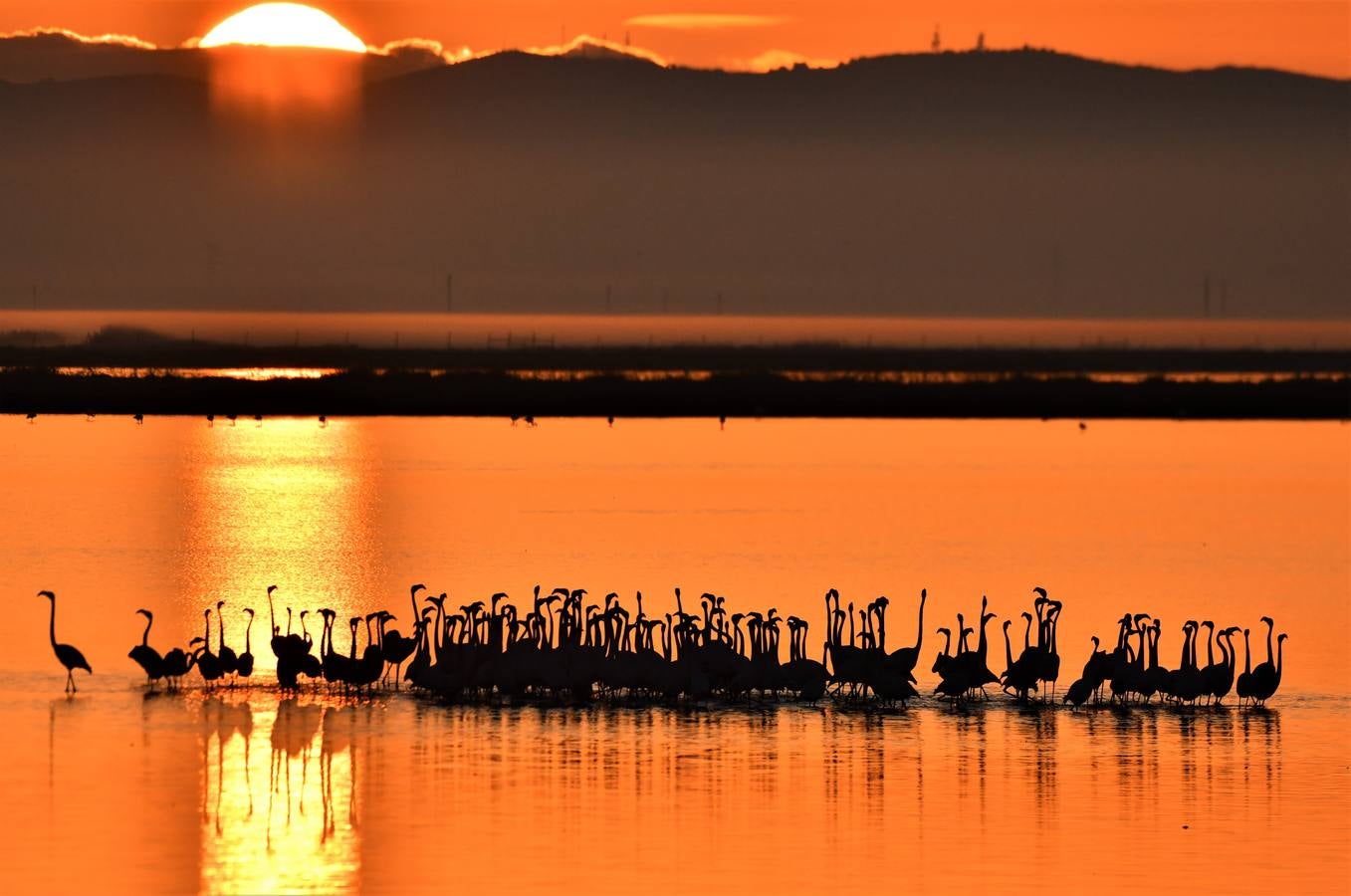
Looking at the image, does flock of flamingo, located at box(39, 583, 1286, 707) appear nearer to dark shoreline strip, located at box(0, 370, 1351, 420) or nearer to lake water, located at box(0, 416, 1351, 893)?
lake water, located at box(0, 416, 1351, 893)

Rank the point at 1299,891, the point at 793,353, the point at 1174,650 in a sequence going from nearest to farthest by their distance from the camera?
the point at 1299,891, the point at 1174,650, the point at 793,353

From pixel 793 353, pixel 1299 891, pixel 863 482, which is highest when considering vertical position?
pixel 793 353

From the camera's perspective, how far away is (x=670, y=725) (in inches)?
1041

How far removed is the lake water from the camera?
20281 mm

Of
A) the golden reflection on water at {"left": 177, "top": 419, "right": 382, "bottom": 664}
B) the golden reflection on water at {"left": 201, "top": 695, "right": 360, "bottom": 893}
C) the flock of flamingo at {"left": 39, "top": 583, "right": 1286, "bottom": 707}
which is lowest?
the golden reflection on water at {"left": 201, "top": 695, "right": 360, "bottom": 893}

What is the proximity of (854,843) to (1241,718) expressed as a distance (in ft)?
27.3

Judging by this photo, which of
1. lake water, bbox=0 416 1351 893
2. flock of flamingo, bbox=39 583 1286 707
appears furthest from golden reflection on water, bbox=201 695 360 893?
flock of flamingo, bbox=39 583 1286 707

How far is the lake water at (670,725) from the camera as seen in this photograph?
20281mm

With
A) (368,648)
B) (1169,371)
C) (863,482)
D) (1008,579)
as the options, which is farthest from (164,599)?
(1169,371)

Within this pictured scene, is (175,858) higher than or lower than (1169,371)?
lower

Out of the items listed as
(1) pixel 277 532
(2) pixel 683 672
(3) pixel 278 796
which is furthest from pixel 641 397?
(3) pixel 278 796

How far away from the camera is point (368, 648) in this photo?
92.4 feet

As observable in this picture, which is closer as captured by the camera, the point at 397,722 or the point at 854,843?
the point at 854,843

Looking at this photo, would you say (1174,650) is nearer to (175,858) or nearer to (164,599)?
(164,599)
